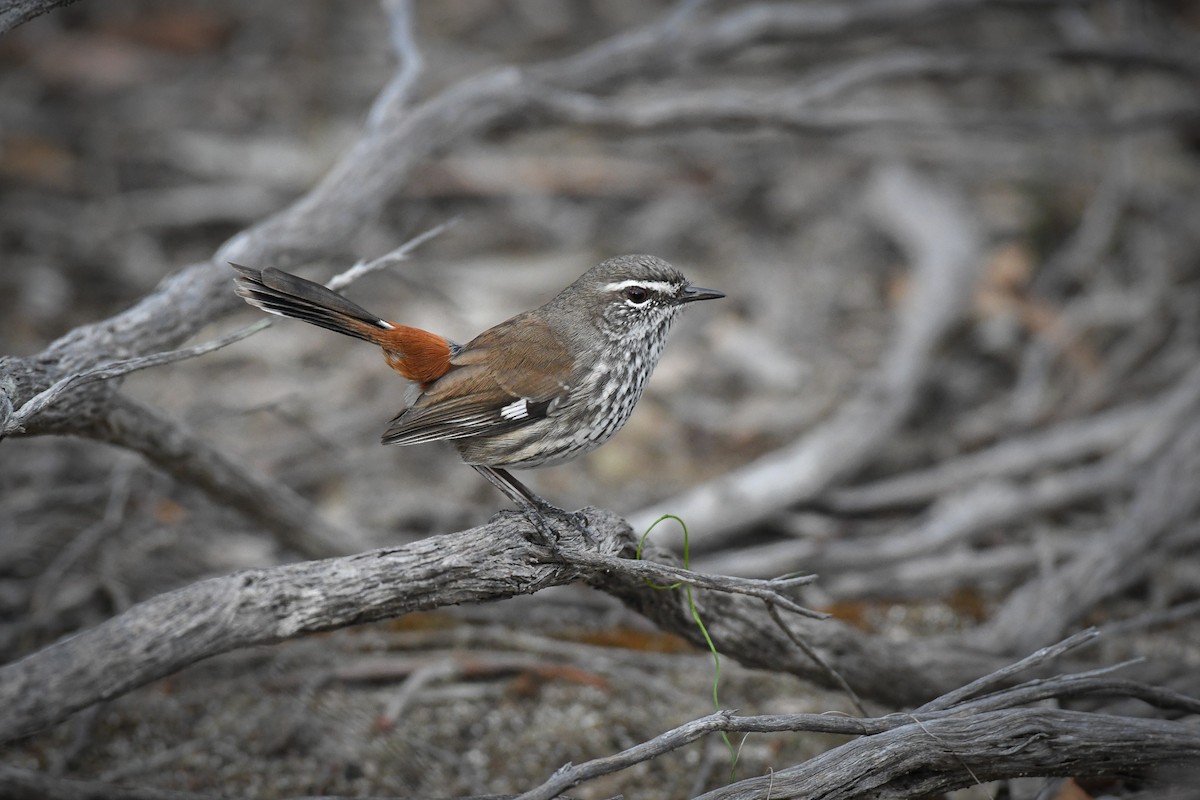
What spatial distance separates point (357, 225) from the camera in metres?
4.41

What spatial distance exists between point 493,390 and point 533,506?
45cm

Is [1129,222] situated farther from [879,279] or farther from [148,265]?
[148,265]

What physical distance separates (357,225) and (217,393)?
2801 mm

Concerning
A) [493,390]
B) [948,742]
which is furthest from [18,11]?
[948,742]

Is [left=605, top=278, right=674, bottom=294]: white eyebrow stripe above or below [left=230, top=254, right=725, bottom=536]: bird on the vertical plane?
above

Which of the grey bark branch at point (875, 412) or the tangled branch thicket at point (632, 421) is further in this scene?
the grey bark branch at point (875, 412)

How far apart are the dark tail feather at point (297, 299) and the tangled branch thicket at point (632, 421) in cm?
19

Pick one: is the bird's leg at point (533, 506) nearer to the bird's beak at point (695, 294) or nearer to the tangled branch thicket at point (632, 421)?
the tangled branch thicket at point (632, 421)

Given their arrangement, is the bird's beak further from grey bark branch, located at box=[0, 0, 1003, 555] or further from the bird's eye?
grey bark branch, located at box=[0, 0, 1003, 555]

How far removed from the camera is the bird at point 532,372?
3.77 m

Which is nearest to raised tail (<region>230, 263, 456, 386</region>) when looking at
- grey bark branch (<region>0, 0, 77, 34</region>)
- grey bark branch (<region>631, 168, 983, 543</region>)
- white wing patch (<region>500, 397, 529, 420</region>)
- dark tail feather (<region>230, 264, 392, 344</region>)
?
dark tail feather (<region>230, 264, 392, 344</region>)

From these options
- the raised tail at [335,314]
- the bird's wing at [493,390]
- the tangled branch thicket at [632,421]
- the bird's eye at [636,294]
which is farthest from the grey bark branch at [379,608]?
the bird's eye at [636,294]

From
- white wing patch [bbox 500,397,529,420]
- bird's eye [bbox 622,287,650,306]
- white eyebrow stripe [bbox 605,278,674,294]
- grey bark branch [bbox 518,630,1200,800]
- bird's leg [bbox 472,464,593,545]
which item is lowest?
grey bark branch [bbox 518,630,1200,800]

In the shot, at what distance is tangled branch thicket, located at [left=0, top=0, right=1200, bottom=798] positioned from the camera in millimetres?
3203
